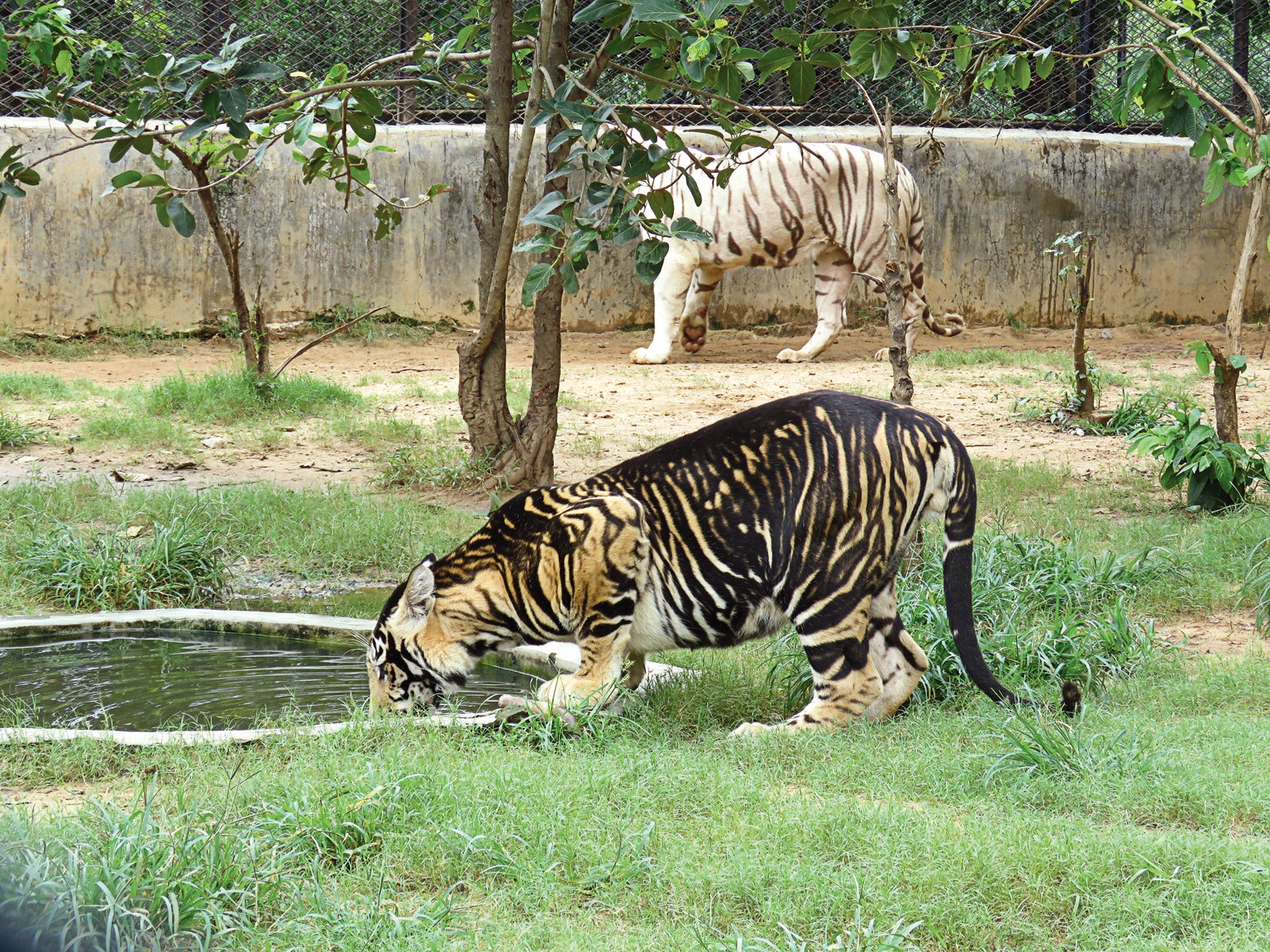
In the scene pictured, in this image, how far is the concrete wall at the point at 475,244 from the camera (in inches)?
456

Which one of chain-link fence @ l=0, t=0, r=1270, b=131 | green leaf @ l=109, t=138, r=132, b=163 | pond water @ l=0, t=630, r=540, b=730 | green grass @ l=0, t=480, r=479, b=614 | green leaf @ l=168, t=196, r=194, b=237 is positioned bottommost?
pond water @ l=0, t=630, r=540, b=730

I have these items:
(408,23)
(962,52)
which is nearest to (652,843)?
(962,52)

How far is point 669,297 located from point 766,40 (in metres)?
2.71

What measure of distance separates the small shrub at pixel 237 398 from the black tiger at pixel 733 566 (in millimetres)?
4778

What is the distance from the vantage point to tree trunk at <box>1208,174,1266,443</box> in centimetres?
661

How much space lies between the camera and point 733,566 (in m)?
4.38

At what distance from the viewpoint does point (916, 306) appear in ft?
38.8

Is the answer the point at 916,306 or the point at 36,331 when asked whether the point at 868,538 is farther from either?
the point at 36,331

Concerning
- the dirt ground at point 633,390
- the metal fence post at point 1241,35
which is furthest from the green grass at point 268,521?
the metal fence post at point 1241,35

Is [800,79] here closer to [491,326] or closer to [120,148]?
[491,326]

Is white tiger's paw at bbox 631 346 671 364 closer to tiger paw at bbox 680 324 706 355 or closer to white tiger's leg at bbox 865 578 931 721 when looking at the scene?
tiger paw at bbox 680 324 706 355

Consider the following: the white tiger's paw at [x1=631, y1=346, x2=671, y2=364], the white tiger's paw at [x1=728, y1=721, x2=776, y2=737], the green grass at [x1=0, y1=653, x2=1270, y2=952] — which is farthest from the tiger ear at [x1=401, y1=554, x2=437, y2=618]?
the white tiger's paw at [x1=631, y1=346, x2=671, y2=364]

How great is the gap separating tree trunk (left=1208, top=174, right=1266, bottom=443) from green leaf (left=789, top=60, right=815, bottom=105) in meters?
2.80

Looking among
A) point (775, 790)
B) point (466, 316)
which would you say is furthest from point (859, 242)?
point (775, 790)
